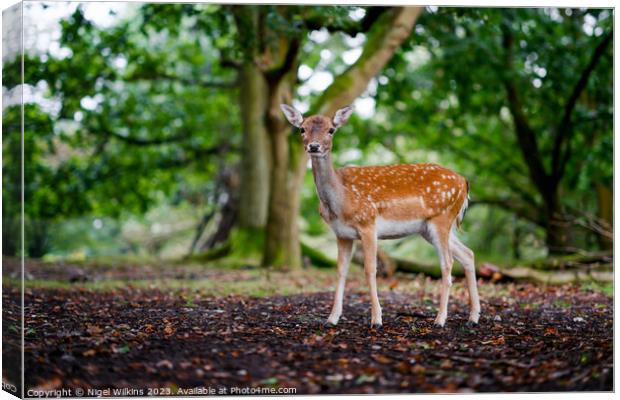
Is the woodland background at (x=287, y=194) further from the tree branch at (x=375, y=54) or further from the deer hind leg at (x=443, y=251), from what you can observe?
the deer hind leg at (x=443, y=251)

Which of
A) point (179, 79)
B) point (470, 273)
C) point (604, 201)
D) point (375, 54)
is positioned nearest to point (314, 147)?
point (470, 273)

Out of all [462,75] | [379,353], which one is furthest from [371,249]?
[462,75]

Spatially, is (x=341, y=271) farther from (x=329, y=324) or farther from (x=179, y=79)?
(x=179, y=79)

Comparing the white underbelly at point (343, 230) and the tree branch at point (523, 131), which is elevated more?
the tree branch at point (523, 131)

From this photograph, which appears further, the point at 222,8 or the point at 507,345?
the point at 222,8

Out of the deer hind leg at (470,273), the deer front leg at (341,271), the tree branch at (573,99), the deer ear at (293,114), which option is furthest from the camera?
the tree branch at (573,99)

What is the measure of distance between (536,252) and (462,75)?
4620 mm

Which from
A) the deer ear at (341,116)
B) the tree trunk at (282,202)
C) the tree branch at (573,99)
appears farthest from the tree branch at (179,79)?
the deer ear at (341,116)

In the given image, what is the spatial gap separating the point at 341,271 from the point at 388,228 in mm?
542

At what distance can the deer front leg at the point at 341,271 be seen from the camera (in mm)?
6570

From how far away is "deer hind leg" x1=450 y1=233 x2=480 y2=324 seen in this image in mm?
6902

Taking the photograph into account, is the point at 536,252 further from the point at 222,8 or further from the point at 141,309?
the point at 141,309

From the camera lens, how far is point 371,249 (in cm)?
656

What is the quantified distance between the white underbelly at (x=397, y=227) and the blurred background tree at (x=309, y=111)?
3058 millimetres
